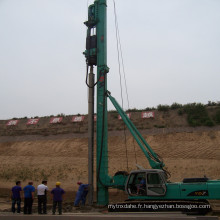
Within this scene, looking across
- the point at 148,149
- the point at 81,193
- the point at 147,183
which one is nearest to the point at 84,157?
the point at 81,193

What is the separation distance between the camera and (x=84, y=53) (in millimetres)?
13391

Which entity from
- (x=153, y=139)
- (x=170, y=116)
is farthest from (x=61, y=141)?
(x=170, y=116)

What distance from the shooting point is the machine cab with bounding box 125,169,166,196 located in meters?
10.1

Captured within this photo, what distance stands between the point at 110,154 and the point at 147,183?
19.2m

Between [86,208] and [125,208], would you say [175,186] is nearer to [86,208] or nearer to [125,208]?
[125,208]

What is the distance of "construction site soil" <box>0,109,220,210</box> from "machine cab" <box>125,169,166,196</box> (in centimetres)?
653

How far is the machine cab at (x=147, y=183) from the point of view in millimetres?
10109

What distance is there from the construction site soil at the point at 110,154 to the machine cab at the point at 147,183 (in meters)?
6.53

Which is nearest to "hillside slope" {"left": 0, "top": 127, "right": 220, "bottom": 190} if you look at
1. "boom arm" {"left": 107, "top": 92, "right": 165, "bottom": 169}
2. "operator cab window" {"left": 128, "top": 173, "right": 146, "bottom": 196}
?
"boom arm" {"left": 107, "top": 92, "right": 165, "bottom": 169}

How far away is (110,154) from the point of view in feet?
96.1

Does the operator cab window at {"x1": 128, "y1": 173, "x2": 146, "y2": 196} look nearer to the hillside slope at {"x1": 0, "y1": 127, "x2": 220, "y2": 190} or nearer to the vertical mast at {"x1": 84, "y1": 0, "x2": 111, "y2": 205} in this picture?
the vertical mast at {"x1": 84, "y1": 0, "x2": 111, "y2": 205}

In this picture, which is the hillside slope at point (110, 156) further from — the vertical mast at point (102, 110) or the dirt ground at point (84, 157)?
the vertical mast at point (102, 110)

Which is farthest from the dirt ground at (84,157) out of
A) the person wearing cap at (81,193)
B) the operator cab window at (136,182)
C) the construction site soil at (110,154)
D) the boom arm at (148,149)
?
the operator cab window at (136,182)

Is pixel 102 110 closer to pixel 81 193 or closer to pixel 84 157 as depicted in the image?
pixel 81 193
